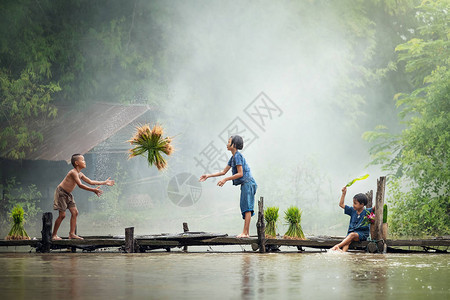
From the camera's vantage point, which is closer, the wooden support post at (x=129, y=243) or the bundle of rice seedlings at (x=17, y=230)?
the wooden support post at (x=129, y=243)

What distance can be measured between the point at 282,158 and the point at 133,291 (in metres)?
30.5

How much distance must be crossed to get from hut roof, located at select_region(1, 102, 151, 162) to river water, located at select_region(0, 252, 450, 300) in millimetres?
12524

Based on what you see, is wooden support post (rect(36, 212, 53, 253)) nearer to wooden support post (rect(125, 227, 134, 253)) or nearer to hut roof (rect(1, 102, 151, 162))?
Answer: wooden support post (rect(125, 227, 134, 253))

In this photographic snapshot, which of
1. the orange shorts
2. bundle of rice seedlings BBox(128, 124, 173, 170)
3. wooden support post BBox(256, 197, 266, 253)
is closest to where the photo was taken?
wooden support post BBox(256, 197, 266, 253)

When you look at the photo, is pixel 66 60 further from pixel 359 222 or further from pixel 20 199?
pixel 359 222

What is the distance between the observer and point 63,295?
26.5ft

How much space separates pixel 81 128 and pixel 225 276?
19239 millimetres

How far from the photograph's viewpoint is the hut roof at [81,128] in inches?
1008

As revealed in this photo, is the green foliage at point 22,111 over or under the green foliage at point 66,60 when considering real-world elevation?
under

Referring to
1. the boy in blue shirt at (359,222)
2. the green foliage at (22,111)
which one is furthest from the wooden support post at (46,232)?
the green foliage at (22,111)

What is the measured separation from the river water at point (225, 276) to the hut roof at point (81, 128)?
493 inches

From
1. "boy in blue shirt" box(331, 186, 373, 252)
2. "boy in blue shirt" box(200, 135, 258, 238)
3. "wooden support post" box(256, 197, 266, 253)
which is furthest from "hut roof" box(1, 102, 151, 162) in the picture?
"boy in blue shirt" box(331, 186, 373, 252)

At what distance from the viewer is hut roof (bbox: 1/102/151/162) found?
84.0 ft

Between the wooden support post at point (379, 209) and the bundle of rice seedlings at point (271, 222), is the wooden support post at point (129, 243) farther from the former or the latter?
the wooden support post at point (379, 209)
